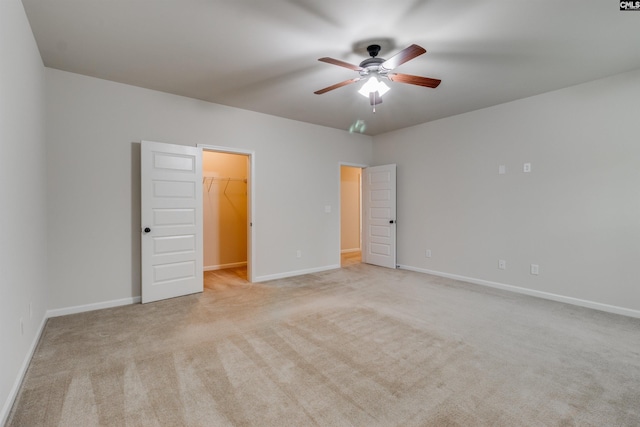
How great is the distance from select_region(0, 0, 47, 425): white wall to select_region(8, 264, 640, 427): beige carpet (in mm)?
Result: 276

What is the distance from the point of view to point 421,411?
1.76 m

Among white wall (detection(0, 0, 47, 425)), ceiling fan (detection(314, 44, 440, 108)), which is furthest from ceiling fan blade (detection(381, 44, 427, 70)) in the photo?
white wall (detection(0, 0, 47, 425))

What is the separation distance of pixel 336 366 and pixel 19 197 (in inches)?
106

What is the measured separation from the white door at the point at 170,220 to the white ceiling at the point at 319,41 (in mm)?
926

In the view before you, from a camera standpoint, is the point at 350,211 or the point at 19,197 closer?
the point at 19,197

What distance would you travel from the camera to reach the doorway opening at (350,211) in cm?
745

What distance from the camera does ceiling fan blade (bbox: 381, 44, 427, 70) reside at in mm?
2161

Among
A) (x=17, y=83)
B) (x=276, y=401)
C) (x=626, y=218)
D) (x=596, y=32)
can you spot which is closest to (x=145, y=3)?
(x=17, y=83)

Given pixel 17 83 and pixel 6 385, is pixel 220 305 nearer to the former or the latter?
pixel 6 385

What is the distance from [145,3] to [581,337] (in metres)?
4.73

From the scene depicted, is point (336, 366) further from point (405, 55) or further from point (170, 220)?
point (170, 220)

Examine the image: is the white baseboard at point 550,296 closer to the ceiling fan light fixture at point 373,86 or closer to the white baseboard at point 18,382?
the ceiling fan light fixture at point 373,86

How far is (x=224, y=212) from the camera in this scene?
5.81 metres

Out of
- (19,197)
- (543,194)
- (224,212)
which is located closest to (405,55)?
(543,194)
